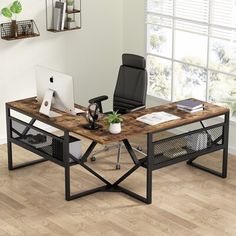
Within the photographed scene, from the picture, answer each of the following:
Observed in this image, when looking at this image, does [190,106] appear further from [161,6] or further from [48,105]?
[161,6]

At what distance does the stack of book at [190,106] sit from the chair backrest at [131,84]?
60cm

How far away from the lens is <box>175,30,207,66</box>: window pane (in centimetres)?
797

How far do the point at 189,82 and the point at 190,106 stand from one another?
55.1 inches

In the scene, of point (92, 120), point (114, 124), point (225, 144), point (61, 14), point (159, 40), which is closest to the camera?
point (114, 124)

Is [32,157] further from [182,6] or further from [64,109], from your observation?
[182,6]

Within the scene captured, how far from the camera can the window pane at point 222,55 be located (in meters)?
7.63

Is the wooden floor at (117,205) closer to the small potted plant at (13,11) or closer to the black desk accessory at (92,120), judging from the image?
the black desk accessory at (92,120)

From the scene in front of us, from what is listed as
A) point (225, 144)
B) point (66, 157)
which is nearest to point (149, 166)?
point (66, 157)

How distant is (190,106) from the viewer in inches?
271

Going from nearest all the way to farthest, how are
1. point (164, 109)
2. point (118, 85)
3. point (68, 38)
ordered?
1. point (164, 109)
2. point (118, 85)
3. point (68, 38)

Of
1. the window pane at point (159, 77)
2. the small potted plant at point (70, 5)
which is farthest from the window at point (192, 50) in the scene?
the small potted plant at point (70, 5)

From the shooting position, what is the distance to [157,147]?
6492 mm

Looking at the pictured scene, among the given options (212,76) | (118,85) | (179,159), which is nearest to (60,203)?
(179,159)

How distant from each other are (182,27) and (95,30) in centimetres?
112
